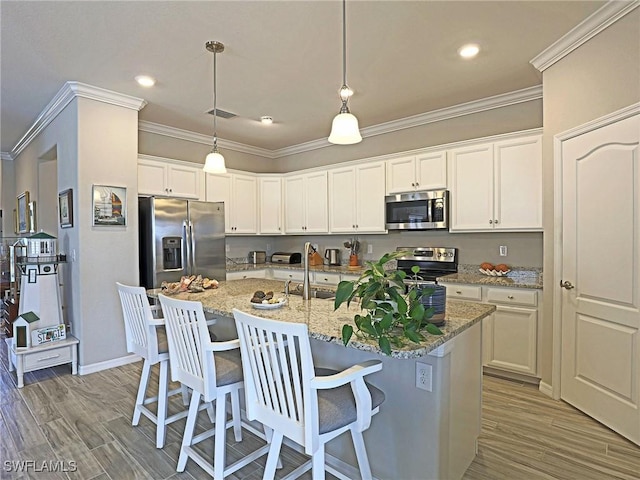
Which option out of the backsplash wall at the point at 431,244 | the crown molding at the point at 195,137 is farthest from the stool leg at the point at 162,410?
the crown molding at the point at 195,137

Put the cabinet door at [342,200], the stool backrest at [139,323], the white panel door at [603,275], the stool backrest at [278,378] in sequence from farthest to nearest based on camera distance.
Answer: the cabinet door at [342,200] → the white panel door at [603,275] → the stool backrest at [139,323] → the stool backrest at [278,378]

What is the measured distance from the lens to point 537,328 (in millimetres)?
3143

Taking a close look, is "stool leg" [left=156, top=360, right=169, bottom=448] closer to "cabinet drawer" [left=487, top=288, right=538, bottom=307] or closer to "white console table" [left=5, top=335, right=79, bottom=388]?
"white console table" [left=5, top=335, right=79, bottom=388]

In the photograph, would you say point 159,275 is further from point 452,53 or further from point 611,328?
point 611,328

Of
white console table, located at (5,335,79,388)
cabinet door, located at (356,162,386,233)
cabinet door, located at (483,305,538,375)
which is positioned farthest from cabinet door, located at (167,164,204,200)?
cabinet door, located at (483,305,538,375)

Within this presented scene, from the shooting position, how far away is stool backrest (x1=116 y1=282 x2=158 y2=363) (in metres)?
2.23

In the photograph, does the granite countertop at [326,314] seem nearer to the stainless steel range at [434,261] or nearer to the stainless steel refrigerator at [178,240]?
the stainless steel refrigerator at [178,240]

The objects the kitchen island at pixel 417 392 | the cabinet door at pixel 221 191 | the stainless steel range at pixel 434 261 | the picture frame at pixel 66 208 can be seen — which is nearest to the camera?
the kitchen island at pixel 417 392

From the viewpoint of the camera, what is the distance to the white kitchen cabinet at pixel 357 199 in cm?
450

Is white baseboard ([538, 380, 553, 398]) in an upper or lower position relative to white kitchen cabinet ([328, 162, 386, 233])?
lower

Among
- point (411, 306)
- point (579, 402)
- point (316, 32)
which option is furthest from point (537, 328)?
point (316, 32)

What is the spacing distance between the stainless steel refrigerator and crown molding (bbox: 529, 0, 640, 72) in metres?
3.69

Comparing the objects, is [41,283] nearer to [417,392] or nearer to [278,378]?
[278,378]

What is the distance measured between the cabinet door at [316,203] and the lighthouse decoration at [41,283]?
9.83ft
